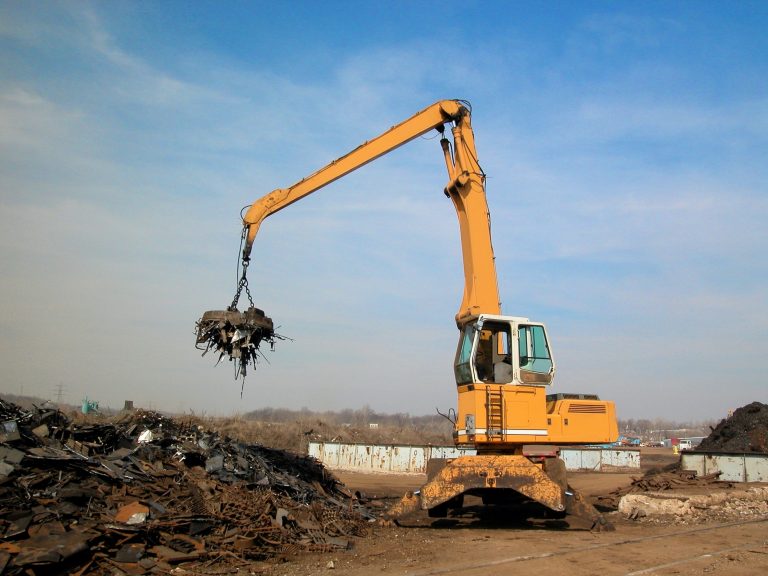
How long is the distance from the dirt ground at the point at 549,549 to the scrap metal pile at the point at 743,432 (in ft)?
21.2

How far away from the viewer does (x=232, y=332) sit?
1015 cm

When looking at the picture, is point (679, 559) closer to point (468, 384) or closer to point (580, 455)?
point (468, 384)

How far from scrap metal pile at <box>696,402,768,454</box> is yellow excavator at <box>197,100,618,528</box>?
924cm

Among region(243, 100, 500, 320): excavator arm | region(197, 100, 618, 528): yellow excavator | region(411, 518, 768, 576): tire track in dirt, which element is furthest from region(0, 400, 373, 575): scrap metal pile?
region(243, 100, 500, 320): excavator arm

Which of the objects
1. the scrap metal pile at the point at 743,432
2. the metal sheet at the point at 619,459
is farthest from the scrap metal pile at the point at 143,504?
the metal sheet at the point at 619,459

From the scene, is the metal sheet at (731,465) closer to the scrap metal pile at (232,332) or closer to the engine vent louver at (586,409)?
the engine vent louver at (586,409)

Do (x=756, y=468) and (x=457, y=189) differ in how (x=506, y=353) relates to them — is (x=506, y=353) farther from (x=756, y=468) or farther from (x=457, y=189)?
(x=756, y=468)

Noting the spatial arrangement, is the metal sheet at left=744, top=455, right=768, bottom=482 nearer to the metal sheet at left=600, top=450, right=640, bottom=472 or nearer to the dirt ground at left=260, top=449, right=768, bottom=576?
the dirt ground at left=260, top=449, right=768, bottom=576

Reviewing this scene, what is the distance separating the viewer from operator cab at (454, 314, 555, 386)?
419 inches

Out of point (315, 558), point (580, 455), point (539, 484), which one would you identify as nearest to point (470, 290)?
point (539, 484)

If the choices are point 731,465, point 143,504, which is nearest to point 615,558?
point 143,504

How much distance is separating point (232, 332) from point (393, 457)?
18924 millimetres

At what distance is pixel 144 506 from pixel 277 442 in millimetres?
24908

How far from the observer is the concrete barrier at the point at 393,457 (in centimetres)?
2744
